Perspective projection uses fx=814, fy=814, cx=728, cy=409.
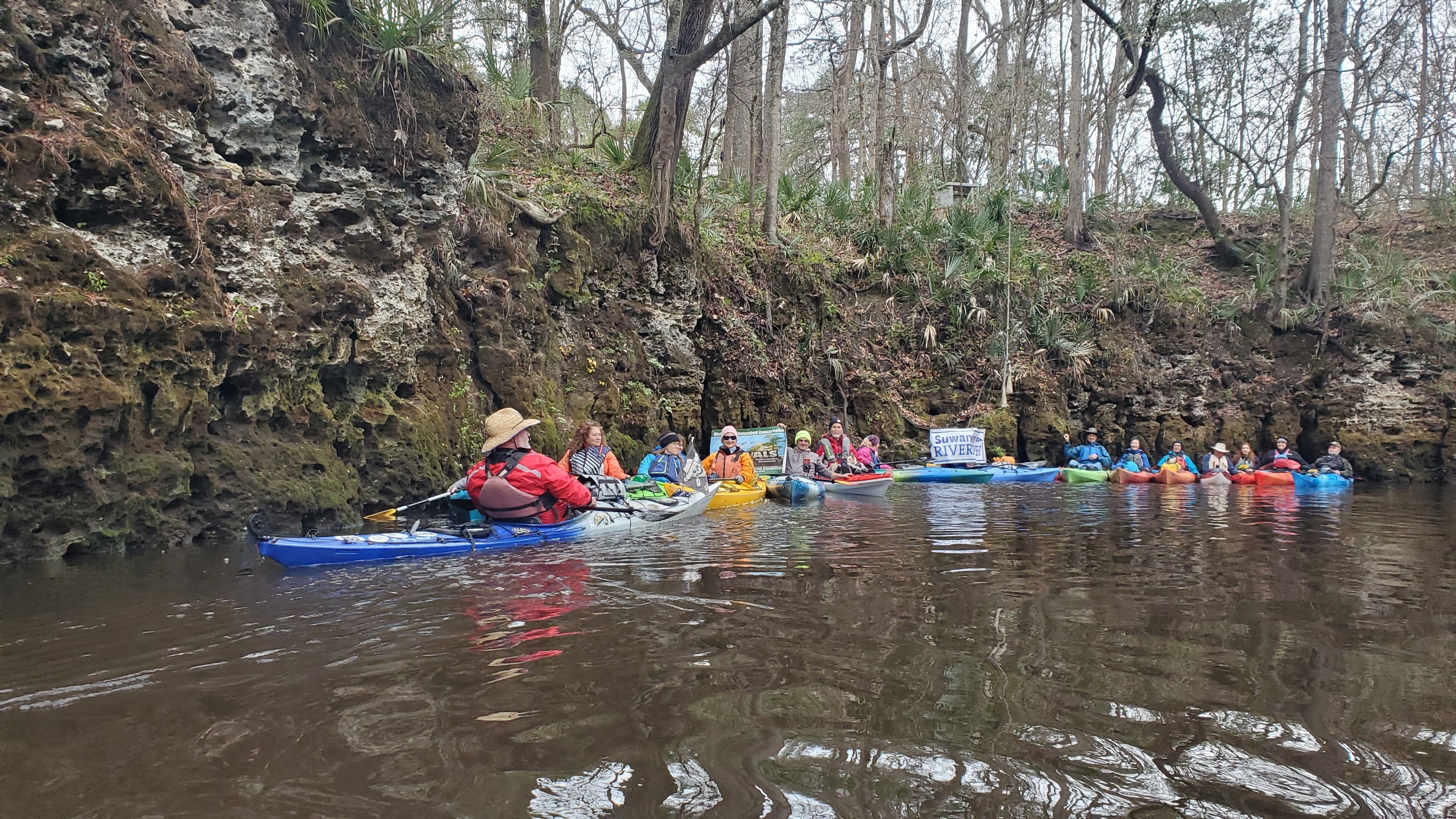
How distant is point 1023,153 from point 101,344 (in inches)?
1038

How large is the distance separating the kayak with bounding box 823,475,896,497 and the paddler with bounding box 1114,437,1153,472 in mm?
6292

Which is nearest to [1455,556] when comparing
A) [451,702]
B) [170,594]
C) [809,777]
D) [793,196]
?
[809,777]

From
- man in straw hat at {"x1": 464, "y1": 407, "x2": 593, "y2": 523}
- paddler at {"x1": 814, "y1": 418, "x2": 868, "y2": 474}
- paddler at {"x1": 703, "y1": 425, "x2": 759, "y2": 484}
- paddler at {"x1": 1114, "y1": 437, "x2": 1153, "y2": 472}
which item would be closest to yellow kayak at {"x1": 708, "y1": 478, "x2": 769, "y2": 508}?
paddler at {"x1": 703, "y1": 425, "x2": 759, "y2": 484}

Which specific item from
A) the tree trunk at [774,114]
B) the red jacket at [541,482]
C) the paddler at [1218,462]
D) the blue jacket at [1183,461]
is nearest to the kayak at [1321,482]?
the paddler at [1218,462]

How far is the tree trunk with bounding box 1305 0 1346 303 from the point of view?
17.3m

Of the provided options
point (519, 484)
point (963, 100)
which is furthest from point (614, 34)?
point (519, 484)

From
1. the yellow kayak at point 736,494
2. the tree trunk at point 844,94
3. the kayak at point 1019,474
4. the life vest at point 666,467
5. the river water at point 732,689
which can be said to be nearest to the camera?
the river water at point 732,689

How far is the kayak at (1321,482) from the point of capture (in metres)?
14.6

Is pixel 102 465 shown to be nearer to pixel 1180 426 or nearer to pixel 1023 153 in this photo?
pixel 1180 426

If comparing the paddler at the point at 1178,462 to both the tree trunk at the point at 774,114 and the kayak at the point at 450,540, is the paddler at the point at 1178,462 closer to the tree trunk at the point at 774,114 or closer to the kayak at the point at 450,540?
the tree trunk at the point at 774,114

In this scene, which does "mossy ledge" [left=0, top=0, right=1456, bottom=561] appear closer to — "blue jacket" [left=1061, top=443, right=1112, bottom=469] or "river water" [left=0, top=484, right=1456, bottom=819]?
"river water" [left=0, top=484, right=1456, bottom=819]

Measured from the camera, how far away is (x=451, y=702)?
308 centimetres

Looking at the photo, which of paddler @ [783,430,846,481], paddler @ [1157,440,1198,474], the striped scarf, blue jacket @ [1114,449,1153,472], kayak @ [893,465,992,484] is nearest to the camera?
the striped scarf

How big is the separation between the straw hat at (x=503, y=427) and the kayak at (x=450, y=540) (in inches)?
29.9
